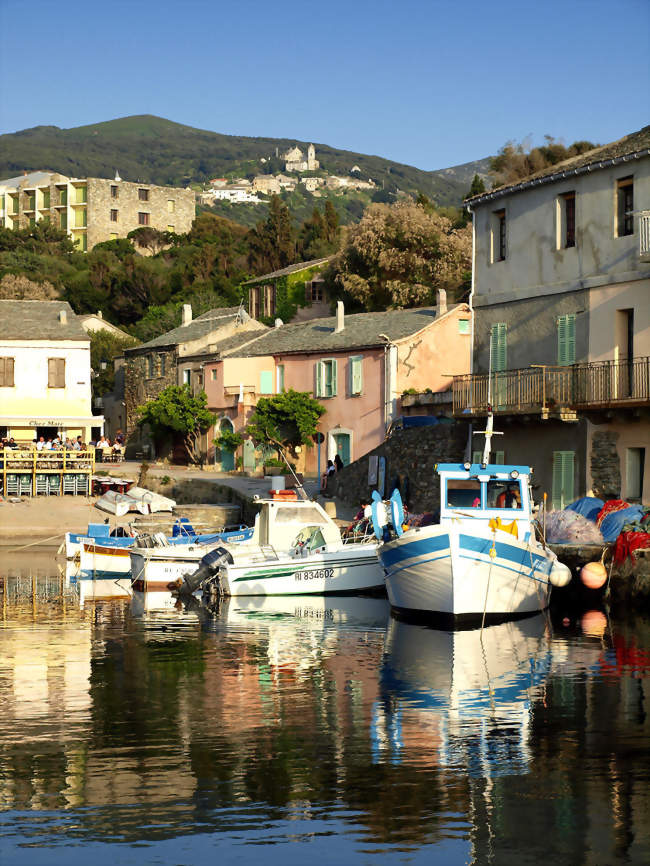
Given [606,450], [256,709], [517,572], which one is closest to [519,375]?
[606,450]

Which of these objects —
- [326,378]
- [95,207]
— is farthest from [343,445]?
[95,207]

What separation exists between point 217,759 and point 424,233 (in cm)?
5669

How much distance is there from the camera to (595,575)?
2947 cm

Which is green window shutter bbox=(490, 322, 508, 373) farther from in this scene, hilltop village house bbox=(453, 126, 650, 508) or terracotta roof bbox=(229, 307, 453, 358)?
terracotta roof bbox=(229, 307, 453, 358)

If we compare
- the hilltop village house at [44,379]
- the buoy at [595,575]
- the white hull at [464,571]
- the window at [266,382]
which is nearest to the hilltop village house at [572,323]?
the buoy at [595,575]

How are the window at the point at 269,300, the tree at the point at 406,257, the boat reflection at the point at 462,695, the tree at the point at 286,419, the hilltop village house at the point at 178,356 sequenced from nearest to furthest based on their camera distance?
1. the boat reflection at the point at 462,695
2. the tree at the point at 286,419
3. the tree at the point at 406,257
4. the hilltop village house at the point at 178,356
5. the window at the point at 269,300

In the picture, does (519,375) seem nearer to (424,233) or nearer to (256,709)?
(256,709)

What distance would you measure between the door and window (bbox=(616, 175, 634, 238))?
24930 millimetres

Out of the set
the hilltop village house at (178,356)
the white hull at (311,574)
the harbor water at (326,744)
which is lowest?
the harbor water at (326,744)

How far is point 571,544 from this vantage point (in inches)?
1211

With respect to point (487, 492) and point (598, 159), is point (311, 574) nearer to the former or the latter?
point (487, 492)

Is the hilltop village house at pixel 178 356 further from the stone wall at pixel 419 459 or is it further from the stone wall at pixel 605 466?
the stone wall at pixel 605 466

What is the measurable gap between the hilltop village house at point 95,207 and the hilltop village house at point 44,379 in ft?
249

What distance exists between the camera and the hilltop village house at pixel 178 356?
69.3 metres
